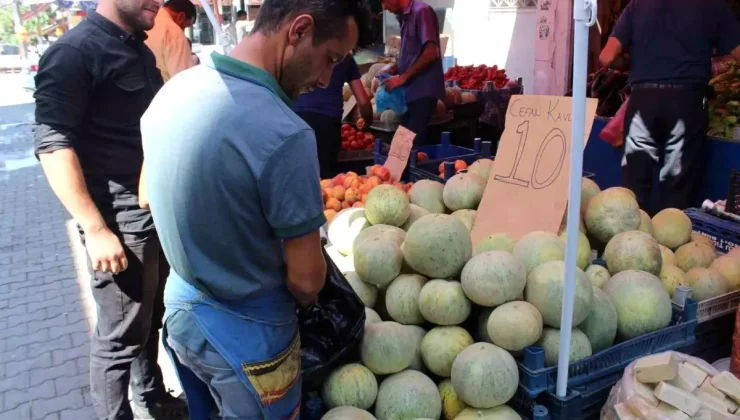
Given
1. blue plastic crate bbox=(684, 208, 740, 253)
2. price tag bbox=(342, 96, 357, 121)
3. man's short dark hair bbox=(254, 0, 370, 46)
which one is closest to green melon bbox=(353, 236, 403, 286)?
man's short dark hair bbox=(254, 0, 370, 46)

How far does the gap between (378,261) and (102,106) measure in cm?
127

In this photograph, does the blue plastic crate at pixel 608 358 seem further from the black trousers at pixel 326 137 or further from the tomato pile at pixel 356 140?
the tomato pile at pixel 356 140

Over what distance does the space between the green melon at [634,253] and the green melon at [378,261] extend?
0.77 metres

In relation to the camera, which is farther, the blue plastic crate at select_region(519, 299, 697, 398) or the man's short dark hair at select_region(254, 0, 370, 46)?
the blue plastic crate at select_region(519, 299, 697, 398)

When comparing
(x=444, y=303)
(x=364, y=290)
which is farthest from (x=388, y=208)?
(x=444, y=303)

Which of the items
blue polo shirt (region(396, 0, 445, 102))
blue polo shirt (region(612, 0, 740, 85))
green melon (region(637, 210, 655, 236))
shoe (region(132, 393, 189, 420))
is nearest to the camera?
green melon (region(637, 210, 655, 236))

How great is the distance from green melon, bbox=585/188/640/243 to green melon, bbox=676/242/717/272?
218 mm

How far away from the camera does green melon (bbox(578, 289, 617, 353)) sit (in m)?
1.78

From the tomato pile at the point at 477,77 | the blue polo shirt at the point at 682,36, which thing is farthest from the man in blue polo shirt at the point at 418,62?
the tomato pile at the point at 477,77

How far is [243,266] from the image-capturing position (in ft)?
4.35

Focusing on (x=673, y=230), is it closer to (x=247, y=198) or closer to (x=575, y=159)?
(x=575, y=159)

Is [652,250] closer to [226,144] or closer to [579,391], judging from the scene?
[579,391]

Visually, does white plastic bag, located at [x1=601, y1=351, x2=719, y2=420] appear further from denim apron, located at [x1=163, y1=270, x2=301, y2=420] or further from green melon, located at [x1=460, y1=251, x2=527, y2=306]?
denim apron, located at [x1=163, y1=270, x2=301, y2=420]

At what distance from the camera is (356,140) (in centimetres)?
530
